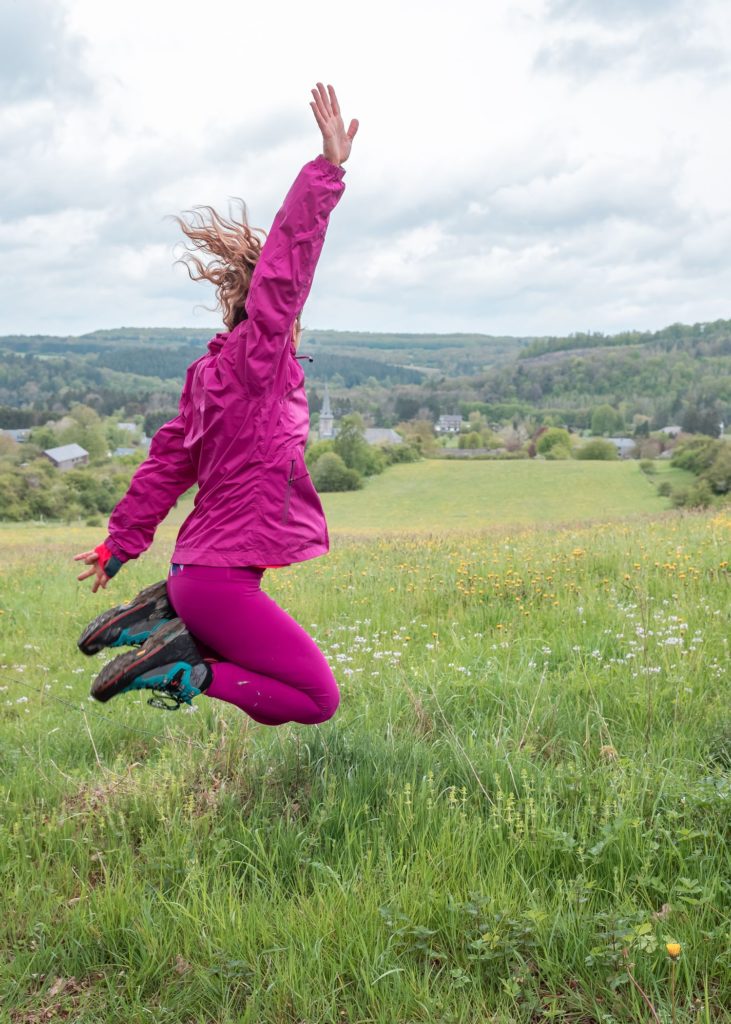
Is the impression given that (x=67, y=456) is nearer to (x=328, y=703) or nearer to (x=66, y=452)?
(x=66, y=452)

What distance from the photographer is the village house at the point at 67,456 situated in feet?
336

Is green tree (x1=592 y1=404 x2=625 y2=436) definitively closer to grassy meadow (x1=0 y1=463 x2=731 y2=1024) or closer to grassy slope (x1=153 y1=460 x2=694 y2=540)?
grassy slope (x1=153 y1=460 x2=694 y2=540)

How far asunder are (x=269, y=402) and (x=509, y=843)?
193 cm

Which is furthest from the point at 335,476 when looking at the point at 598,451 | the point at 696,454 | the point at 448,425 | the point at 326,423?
the point at 448,425

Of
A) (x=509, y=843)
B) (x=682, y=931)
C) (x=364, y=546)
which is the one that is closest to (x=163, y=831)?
(x=509, y=843)

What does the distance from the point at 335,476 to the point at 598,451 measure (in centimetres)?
3718

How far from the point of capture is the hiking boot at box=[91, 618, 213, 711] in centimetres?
339

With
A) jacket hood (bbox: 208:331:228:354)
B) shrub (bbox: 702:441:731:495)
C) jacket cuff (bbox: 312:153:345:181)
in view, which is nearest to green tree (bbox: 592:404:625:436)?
shrub (bbox: 702:441:731:495)

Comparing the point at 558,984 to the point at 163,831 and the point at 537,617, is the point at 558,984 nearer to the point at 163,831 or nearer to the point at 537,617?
the point at 163,831

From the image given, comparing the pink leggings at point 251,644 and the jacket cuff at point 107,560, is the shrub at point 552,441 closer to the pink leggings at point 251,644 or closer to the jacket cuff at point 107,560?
the jacket cuff at point 107,560

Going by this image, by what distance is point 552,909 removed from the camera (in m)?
2.85

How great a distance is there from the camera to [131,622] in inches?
145

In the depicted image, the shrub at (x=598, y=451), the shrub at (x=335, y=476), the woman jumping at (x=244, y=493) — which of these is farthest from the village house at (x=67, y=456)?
the woman jumping at (x=244, y=493)

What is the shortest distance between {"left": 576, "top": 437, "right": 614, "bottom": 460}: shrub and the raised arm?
95312 millimetres
